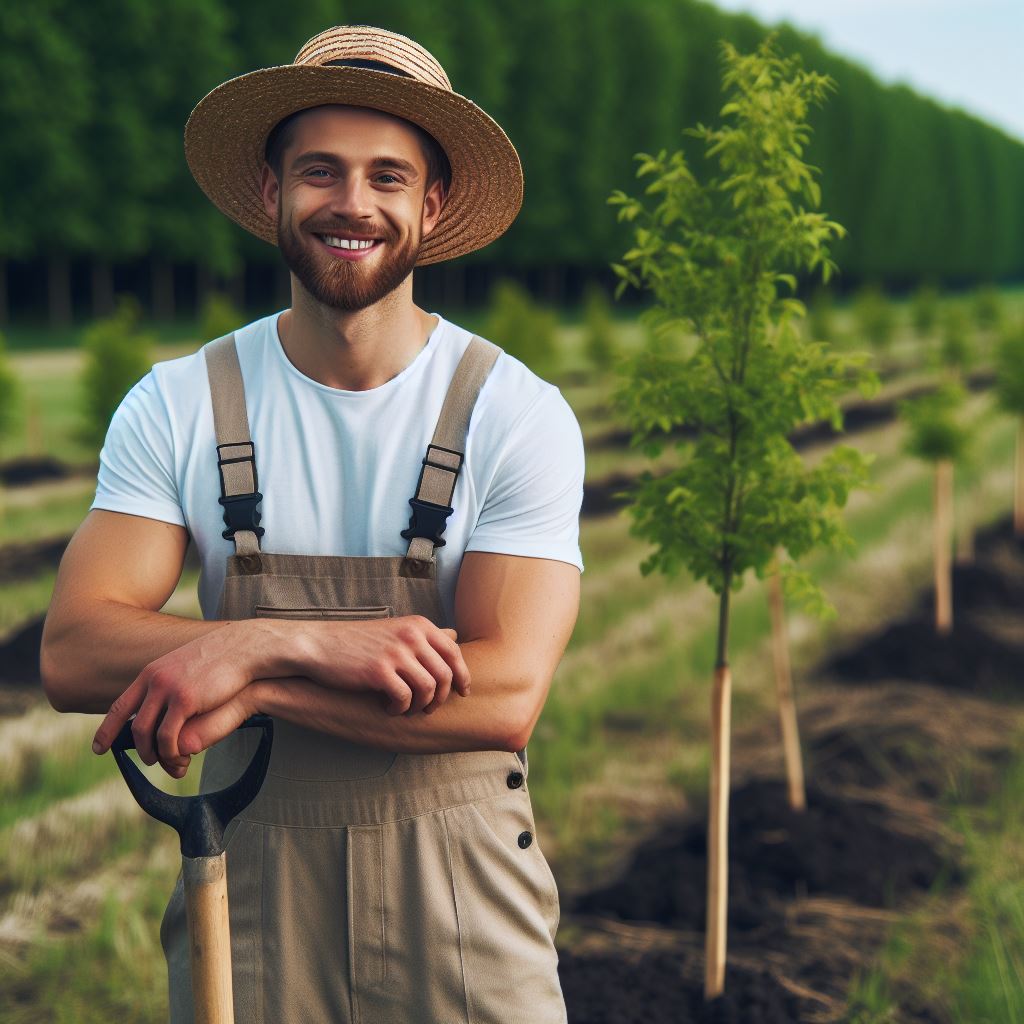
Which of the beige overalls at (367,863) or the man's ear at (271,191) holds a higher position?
the man's ear at (271,191)

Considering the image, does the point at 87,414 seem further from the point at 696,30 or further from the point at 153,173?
the point at 696,30

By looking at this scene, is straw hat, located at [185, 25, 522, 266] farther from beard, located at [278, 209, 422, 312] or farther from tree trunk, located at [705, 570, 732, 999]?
tree trunk, located at [705, 570, 732, 999]

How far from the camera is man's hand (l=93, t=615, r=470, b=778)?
198 centimetres

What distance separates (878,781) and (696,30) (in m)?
41.2

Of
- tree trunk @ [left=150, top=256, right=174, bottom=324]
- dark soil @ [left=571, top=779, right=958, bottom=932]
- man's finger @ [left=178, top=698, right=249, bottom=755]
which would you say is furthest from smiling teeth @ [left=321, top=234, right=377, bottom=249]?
tree trunk @ [left=150, top=256, right=174, bottom=324]

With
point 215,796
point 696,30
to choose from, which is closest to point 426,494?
point 215,796

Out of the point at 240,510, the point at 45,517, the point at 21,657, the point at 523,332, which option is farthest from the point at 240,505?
the point at 523,332

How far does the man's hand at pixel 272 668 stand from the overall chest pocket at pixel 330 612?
0.24 m

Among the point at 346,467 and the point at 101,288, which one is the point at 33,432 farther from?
the point at 101,288

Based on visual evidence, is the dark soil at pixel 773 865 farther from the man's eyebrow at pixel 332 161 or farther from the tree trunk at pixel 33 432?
the tree trunk at pixel 33 432

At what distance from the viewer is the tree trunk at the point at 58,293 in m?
24.8

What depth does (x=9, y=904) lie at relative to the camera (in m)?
5.06

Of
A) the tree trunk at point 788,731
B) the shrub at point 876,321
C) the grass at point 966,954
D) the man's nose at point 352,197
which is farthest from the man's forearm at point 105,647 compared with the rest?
the shrub at point 876,321

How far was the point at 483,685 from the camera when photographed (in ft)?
7.21
